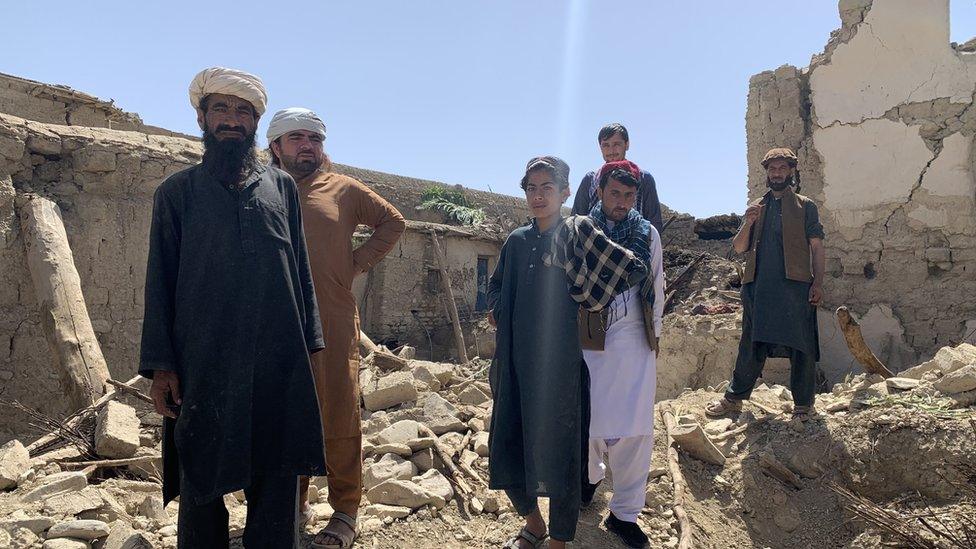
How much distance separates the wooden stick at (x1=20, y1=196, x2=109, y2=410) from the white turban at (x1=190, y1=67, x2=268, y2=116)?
8.34 feet

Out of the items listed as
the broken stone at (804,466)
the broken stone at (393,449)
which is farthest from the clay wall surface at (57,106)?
the broken stone at (804,466)

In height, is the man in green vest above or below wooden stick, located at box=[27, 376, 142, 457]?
above

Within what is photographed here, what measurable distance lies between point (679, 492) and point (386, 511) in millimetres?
1591

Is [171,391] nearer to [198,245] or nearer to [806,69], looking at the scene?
[198,245]

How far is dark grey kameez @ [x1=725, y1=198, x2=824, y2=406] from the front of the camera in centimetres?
423

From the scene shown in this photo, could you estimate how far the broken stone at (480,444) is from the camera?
154 inches

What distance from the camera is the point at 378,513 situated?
3.03 meters

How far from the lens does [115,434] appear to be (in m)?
3.28

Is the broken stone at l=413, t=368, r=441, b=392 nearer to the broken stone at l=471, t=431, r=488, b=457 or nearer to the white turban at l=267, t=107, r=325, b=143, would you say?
the broken stone at l=471, t=431, r=488, b=457

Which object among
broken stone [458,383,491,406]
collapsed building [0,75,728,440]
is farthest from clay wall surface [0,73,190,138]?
broken stone [458,383,491,406]

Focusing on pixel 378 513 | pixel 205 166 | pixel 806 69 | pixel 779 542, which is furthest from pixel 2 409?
pixel 806 69

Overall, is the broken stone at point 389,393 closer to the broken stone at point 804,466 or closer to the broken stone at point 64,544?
the broken stone at point 64,544

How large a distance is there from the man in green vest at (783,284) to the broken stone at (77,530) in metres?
3.76

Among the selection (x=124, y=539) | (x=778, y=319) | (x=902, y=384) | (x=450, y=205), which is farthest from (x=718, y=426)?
(x=450, y=205)
